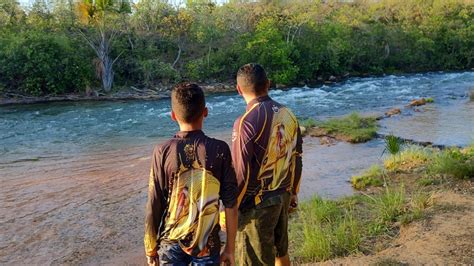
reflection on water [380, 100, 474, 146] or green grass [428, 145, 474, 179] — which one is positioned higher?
green grass [428, 145, 474, 179]

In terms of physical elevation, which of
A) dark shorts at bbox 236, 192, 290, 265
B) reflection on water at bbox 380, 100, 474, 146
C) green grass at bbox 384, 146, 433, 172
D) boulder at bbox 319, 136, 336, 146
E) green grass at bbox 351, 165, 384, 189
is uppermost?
dark shorts at bbox 236, 192, 290, 265

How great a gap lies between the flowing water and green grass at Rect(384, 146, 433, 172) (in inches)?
28.5

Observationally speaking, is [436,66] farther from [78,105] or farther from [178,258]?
[178,258]

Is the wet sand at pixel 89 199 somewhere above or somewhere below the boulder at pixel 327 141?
below

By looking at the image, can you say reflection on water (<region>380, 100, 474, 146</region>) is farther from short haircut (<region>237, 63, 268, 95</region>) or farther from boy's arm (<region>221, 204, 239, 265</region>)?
boy's arm (<region>221, 204, 239, 265</region>)

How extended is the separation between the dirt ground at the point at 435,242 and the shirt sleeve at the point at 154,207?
7.11 ft

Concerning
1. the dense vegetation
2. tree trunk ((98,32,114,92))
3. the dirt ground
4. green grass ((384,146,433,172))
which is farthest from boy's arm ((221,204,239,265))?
tree trunk ((98,32,114,92))

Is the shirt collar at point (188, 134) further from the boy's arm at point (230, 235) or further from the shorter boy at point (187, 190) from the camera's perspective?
the boy's arm at point (230, 235)

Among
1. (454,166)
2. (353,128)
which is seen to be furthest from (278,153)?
(353,128)

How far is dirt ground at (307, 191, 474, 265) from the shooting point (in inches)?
155

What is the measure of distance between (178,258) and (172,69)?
21864 mm

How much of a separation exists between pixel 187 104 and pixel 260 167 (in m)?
0.84

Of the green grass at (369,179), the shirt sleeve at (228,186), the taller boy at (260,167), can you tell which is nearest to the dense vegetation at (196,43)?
the green grass at (369,179)

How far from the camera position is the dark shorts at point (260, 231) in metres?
3.04
